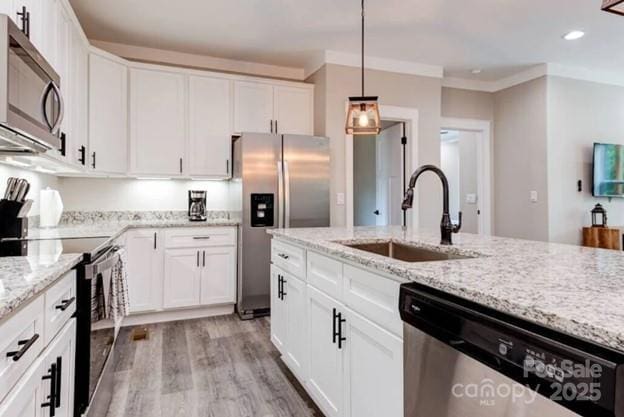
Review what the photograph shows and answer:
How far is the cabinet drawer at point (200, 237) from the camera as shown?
141 inches

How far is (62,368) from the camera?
1.37m

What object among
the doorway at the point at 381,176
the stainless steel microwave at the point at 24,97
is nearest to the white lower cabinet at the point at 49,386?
the stainless steel microwave at the point at 24,97

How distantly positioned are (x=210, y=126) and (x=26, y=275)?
2.97 m

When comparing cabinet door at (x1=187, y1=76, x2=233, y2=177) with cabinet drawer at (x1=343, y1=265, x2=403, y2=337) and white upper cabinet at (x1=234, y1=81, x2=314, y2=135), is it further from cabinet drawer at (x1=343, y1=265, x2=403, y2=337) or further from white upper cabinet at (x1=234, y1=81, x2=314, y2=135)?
cabinet drawer at (x1=343, y1=265, x2=403, y2=337)

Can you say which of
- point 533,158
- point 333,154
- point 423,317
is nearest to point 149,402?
point 423,317

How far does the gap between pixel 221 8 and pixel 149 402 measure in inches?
117

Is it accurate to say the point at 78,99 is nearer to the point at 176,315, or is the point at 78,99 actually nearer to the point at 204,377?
the point at 176,315

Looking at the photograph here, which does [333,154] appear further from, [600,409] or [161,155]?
[600,409]

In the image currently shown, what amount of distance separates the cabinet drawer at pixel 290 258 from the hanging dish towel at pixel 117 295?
0.97 m

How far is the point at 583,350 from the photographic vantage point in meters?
0.67

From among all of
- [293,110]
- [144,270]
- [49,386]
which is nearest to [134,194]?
[144,270]

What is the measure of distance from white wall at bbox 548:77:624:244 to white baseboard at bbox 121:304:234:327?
3.88m

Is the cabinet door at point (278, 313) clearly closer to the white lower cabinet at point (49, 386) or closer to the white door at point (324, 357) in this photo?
the white door at point (324, 357)

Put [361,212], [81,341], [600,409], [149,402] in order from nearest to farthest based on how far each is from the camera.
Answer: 1. [600,409]
2. [81,341]
3. [149,402]
4. [361,212]
